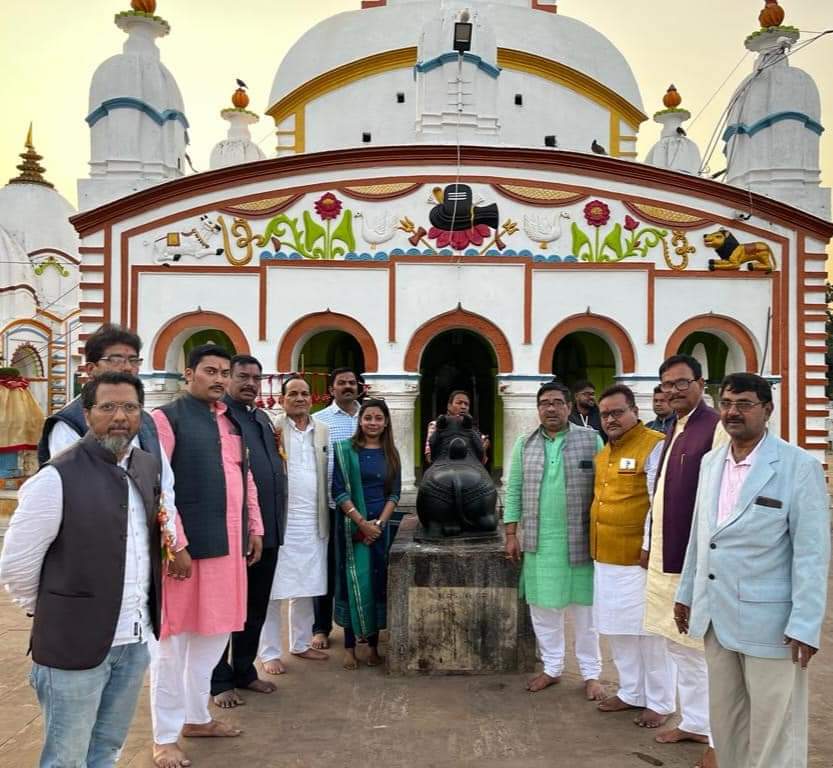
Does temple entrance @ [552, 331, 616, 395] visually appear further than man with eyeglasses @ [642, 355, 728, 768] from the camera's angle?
Yes

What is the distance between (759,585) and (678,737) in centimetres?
134

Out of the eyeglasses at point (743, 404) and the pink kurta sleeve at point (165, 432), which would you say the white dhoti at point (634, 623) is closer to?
the eyeglasses at point (743, 404)

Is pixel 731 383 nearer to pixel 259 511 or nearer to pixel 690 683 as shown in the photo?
pixel 690 683

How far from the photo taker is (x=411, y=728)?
3.96 meters

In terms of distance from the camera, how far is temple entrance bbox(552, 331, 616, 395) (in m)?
13.2

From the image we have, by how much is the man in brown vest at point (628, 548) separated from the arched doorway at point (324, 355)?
9082 millimetres

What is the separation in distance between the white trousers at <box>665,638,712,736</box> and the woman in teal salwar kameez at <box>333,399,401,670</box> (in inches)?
75.2

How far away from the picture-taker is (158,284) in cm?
1083

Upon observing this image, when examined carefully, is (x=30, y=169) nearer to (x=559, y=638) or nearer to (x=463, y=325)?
(x=463, y=325)

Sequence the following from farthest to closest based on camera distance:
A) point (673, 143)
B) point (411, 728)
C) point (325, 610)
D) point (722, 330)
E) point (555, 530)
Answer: point (673, 143) → point (722, 330) → point (325, 610) → point (555, 530) → point (411, 728)

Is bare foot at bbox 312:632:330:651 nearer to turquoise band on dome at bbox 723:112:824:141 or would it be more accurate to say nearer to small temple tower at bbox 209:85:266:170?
turquoise band on dome at bbox 723:112:824:141

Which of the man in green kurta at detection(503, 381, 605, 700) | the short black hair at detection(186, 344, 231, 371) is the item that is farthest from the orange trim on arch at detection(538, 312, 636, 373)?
the short black hair at detection(186, 344, 231, 371)

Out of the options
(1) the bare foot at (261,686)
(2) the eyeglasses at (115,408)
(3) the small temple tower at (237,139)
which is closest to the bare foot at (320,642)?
(1) the bare foot at (261,686)

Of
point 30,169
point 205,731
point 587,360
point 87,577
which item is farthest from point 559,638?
point 30,169
